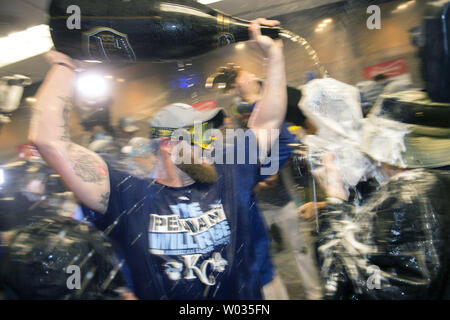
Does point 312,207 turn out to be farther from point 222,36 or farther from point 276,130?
point 222,36

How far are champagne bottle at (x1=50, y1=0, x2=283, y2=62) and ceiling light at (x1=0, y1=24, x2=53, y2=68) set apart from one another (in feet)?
0.67

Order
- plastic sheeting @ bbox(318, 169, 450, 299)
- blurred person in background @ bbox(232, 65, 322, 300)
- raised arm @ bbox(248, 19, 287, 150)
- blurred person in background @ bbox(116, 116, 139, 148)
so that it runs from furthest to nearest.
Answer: blurred person in background @ bbox(116, 116, 139, 148)
blurred person in background @ bbox(232, 65, 322, 300)
raised arm @ bbox(248, 19, 287, 150)
plastic sheeting @ bbox(318, 169, 450, 299)

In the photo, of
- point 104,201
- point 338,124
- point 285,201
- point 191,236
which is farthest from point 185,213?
point 338,124

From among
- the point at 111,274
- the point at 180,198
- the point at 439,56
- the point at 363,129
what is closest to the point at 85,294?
the point at 111,274

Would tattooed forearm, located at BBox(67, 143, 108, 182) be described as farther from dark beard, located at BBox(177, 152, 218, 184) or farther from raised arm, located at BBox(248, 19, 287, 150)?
raised arm, located at BBox(248, 19, 287, 150)

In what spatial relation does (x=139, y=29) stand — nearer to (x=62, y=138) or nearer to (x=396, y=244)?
(x=62, y=138)

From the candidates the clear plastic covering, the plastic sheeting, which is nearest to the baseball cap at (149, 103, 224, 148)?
the clear plastic covering

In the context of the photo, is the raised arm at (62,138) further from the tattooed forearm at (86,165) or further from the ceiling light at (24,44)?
the ceiling light at (24,44)

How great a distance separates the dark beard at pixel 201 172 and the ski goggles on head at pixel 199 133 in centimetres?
4

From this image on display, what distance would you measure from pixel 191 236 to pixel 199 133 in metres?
0.23

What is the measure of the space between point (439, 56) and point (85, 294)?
747 millimetres

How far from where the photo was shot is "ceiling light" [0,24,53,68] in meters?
0.62

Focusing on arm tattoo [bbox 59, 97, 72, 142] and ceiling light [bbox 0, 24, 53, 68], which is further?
ceiling light [bbox 0, 24, 53, 68]

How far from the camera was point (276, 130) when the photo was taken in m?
0.54
